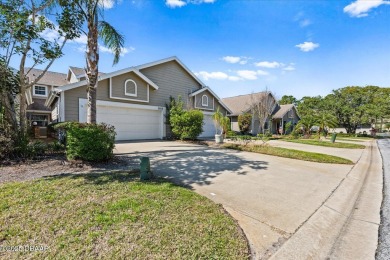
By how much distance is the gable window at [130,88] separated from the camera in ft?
43.3

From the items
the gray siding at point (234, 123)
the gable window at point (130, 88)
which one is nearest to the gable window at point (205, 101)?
the gable window at point (130, 88)

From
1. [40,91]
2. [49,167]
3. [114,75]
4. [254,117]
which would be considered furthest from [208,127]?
[40,91]

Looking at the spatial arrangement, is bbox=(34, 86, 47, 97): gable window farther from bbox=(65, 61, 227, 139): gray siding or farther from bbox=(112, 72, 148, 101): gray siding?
bbox=(112, 72, 148, 101): gray siding

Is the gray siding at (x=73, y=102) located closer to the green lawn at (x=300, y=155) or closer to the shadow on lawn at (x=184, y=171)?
the shadow on lawn at (x=184, y=171)

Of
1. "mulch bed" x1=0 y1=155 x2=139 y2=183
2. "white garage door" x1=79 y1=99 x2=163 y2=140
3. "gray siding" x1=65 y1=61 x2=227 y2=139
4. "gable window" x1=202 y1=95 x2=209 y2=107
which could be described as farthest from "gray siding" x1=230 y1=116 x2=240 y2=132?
"mulch bed" x1=0 y1=155 x2=139 y2=183

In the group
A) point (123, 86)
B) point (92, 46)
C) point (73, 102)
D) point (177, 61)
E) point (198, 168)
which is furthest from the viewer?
point (177, 61)

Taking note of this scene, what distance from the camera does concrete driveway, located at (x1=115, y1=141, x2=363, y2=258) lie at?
301 cm

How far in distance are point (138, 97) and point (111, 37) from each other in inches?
237

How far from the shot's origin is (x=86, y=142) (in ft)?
19.8

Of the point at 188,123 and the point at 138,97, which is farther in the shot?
the point at 138,97

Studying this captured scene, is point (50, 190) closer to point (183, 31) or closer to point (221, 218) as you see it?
point (221, 218)

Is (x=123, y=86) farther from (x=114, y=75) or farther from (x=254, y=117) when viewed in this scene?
(x=254, y=117)

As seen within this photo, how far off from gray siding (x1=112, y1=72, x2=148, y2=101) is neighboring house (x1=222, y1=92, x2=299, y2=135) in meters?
12.0

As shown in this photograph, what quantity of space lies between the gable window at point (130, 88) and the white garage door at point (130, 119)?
0.86 meters
